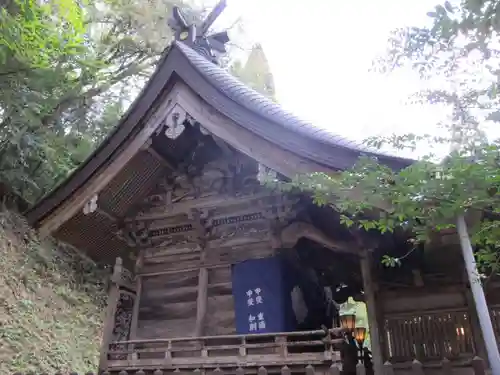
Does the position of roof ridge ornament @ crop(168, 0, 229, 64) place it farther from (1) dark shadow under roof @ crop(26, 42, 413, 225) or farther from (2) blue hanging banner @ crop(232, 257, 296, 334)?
(2) blue hanging banner @ crop(232, 257, 296, 334)

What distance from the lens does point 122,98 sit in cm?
1580

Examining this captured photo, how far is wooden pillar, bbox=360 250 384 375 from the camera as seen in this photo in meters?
4.55

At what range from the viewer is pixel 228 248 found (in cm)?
609

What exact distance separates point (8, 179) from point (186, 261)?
19.6 ft

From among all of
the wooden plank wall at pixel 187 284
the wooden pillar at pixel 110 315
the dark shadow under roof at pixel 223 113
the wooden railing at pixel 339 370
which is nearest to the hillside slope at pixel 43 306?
the wooden plank wall at pixel 187 284

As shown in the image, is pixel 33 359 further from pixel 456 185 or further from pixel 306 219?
pixel 456 185

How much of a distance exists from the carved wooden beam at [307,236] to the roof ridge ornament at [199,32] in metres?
3.43

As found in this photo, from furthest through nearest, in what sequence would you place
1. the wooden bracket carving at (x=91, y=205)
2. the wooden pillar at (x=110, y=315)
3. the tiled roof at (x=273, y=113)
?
the wooden bracket carving at (x=91, y=205)
the wooden pillar at (x=110, y=315)
the tiled roof at (x=273, y=113)

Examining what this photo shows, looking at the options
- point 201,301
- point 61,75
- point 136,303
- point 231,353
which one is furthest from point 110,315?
point 61,75

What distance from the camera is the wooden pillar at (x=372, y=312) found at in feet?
14.9

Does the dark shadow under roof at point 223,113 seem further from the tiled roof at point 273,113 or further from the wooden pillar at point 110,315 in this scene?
the wooden pillar at point 110,315

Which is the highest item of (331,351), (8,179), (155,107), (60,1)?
(60,1)

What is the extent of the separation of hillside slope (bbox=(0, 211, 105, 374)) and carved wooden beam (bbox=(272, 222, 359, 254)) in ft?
13.7

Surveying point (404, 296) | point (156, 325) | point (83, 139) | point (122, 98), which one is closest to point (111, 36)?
point (122, 98)
